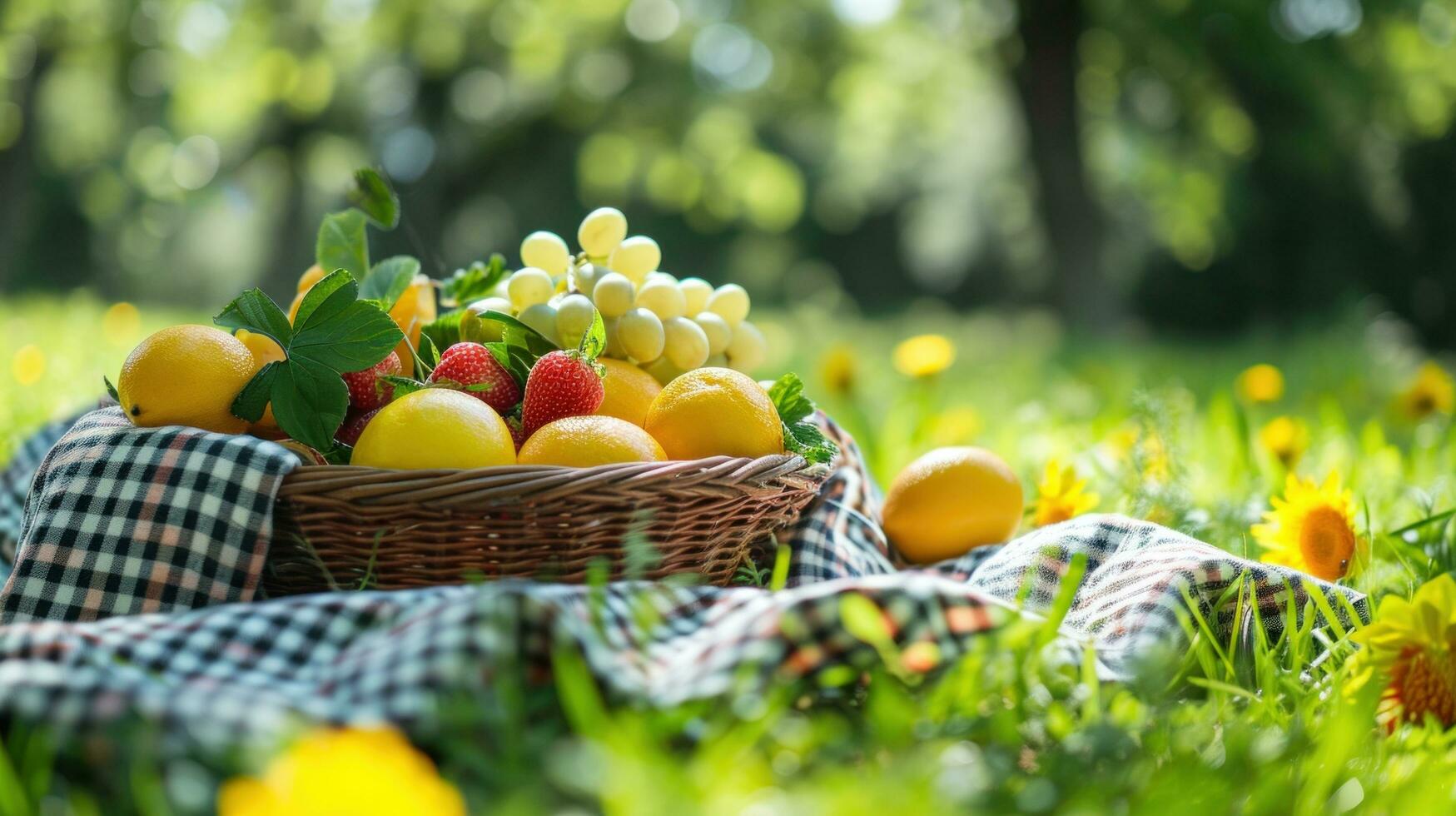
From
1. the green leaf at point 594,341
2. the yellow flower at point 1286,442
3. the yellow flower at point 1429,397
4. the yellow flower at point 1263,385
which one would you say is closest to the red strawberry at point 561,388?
the green leaf at point 594,341

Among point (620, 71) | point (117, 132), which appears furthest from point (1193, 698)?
point (117, 132)

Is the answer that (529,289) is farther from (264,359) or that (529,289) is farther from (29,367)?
(29,367)

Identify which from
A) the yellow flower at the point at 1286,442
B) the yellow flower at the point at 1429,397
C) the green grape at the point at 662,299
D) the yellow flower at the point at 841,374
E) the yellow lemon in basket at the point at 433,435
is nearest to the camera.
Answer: the yellow lemon in basket at the point at 433,435

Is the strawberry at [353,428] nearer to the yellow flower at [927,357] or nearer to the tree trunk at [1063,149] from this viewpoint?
the yellow flower at [927,357]

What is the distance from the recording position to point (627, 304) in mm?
1441

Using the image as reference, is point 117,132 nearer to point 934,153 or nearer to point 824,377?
point 934,153

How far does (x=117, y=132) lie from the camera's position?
45.3 feet

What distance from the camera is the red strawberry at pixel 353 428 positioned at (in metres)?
1.30

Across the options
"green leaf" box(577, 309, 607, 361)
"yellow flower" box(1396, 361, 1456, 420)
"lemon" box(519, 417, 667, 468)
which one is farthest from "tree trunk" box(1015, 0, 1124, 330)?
"lemon" box(519, 417, 667, 468)

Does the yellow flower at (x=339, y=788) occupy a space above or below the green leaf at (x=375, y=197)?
below

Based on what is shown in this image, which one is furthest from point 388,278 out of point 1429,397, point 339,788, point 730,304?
point 1429,397

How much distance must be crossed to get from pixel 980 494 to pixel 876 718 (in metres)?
0.78

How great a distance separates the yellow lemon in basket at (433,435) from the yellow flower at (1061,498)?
920 millimetres

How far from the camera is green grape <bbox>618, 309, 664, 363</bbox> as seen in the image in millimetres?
1410
